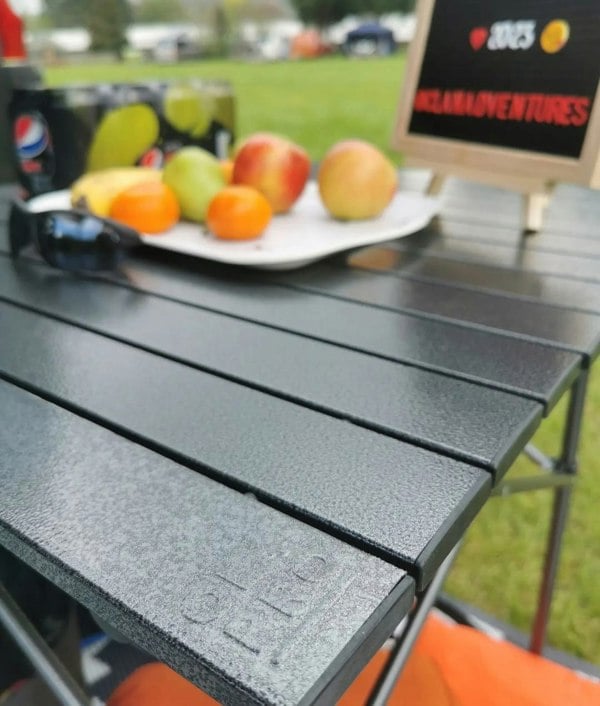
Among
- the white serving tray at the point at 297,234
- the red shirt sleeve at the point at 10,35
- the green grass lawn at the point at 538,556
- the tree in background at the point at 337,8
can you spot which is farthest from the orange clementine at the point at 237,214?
the tree in background at the point at 337,8

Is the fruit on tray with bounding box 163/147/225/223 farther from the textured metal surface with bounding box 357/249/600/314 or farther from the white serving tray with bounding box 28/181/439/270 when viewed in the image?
the textured metal surface with bounding box 357/249/600/314

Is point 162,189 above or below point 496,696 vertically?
above

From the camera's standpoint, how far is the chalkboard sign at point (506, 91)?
99cm

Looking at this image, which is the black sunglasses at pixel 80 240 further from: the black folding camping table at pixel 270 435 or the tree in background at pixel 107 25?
the tree in background at pixel 107 25

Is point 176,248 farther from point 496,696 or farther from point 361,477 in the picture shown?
point 496,696

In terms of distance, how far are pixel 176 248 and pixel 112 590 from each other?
59cm

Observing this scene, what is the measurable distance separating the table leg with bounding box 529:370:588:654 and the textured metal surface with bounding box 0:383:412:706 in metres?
0.66

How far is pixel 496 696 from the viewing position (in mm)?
858

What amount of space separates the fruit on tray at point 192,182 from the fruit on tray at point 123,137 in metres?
0.20

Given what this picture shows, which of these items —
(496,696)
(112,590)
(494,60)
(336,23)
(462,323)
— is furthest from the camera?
(336,23)

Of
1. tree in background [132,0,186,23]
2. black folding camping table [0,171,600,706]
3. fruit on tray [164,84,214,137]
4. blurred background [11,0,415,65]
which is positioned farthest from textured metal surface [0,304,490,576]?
tree in background [132,0,186,23]

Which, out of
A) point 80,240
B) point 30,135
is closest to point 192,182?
point 80,240

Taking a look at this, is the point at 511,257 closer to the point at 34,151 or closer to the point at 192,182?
the point at 192,182

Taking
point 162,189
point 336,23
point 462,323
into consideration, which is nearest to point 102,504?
point 462,323
